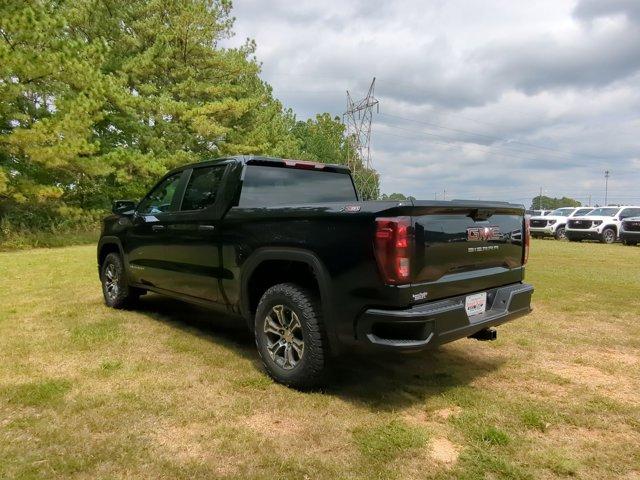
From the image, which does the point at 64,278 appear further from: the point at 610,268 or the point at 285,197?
the point at 610,268

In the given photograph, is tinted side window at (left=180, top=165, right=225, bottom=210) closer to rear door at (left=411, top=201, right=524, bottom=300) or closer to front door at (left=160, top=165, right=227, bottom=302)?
front door at (left=160, top=165, right=227, bottom=302)

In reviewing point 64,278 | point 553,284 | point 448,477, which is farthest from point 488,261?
point 64,278

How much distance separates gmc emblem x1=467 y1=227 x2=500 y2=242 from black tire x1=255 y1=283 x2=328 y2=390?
123cm

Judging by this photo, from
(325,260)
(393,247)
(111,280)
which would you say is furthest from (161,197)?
(393,247)

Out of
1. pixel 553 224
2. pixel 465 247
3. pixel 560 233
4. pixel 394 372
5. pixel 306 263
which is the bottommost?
pixel 394 372

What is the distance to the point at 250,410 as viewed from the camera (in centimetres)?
323

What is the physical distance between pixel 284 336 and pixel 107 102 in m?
19.3

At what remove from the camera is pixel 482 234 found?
3598 mm

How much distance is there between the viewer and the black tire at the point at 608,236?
21.5 m

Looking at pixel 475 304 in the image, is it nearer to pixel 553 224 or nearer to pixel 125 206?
pixel 125 206

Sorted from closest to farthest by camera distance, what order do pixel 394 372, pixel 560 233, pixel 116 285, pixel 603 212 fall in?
1. pixel 394 372
2. pixel 116 285
3. pixel 603 212
4. pixel 560 233

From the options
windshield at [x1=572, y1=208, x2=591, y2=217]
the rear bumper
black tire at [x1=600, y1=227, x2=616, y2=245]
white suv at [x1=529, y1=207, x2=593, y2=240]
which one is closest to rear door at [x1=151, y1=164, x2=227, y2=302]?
the rear bumper

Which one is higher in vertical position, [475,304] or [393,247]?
[393,247]

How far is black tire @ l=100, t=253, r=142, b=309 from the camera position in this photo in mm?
6016
